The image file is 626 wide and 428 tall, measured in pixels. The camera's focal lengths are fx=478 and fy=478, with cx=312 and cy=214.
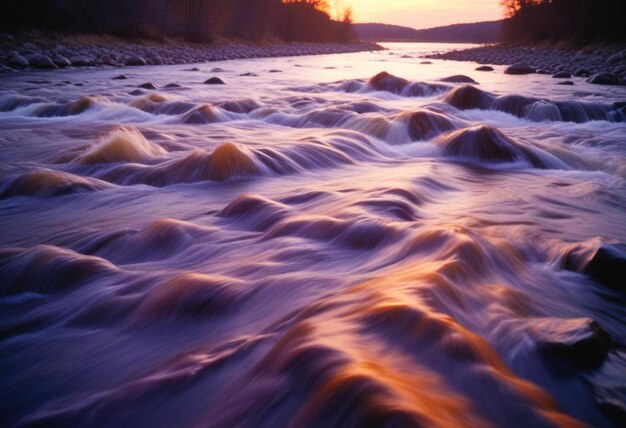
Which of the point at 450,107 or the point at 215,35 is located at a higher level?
the point at 215,35

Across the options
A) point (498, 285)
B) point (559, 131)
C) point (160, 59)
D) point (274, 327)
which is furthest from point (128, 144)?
point (160, 59)

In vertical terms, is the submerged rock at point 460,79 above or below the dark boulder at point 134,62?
below

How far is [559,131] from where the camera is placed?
7672mm

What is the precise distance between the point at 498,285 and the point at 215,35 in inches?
2011

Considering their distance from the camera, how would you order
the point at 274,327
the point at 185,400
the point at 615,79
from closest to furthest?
1. the point at 185,400
2. the point at 274,327
3. the point at 615,79

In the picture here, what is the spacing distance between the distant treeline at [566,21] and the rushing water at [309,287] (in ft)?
101

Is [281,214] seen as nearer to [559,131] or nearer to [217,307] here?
[217,307]

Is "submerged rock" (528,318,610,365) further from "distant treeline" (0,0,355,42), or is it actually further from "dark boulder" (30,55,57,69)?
"distant treeline" (0,0,355,42)

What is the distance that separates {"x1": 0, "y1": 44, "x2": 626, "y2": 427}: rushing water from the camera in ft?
4.96

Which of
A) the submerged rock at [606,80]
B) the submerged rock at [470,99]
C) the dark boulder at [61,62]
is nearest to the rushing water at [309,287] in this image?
the submerged rock at [470,99]

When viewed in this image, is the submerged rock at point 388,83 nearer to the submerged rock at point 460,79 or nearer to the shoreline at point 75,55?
the submerged rock at point 460,79

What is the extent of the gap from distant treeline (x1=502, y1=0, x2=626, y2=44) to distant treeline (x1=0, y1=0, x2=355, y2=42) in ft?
95.1

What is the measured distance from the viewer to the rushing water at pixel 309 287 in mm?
1512

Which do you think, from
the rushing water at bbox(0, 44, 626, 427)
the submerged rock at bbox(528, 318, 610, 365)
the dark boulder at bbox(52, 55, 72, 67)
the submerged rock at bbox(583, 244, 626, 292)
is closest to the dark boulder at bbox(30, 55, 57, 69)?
the dark boulder at bbox(52, 55, 72, 67)
